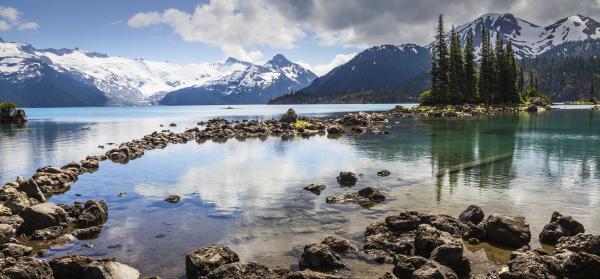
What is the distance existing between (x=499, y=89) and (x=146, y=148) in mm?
139507

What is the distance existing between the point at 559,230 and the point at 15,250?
23.9 meters

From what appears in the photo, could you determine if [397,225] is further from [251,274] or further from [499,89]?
[499,89]

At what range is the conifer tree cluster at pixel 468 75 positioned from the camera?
149375mm

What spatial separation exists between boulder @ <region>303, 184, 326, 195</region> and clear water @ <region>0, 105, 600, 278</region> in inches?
25.3

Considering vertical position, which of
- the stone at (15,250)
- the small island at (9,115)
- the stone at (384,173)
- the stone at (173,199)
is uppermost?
the small island at (9,115)

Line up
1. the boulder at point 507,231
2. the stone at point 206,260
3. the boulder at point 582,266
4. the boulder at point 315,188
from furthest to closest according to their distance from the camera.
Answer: the boulder at point 315,188 → the boulder at point 507,231 → the stone at point 206,260 → the boulder at point 582,266

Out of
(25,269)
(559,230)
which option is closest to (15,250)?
(25,269)

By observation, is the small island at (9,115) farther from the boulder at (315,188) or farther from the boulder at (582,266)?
the boulder at (582,266)

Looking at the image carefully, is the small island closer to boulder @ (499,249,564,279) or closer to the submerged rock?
the submerged rock

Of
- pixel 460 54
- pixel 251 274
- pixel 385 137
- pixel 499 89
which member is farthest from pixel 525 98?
pixel 251 274

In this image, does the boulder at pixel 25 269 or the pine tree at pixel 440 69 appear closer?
the boulder at pixel 25 269

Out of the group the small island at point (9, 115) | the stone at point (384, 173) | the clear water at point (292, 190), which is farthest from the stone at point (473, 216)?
the small island at point (9, 115)

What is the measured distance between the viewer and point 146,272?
17.2 m

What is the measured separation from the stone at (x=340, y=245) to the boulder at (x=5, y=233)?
48.8ft
